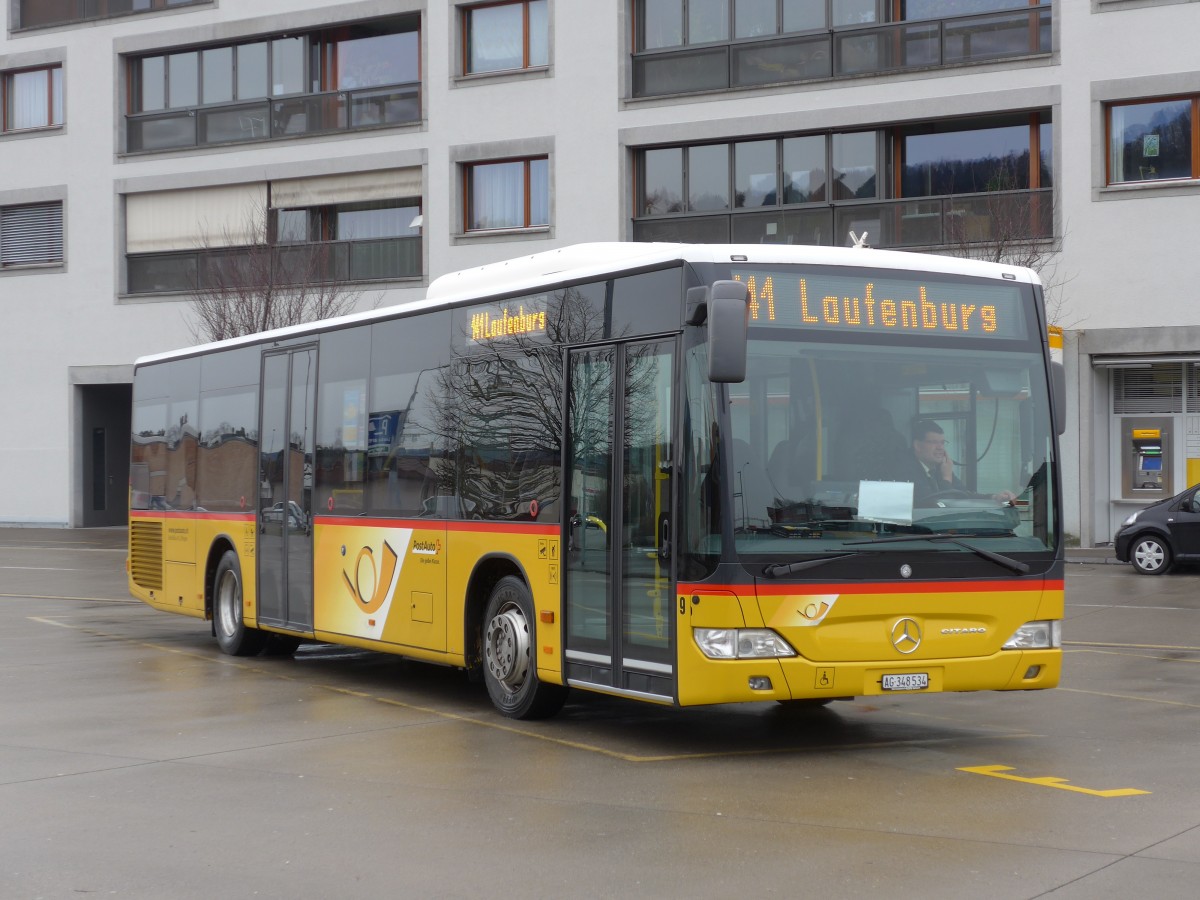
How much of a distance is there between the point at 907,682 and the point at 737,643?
108 cm

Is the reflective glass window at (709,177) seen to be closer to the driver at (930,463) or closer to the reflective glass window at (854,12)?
the reflective glass window at (854,12)

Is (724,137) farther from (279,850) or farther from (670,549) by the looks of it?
(279,850)

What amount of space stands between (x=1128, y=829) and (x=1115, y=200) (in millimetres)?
23828

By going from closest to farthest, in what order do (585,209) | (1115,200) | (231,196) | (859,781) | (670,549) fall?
(859,781) → (670,549) → (1115,200) → (585,209) → (231,196)

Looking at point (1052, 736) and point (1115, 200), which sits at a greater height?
point (1115, 200)

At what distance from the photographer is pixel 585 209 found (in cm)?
3469

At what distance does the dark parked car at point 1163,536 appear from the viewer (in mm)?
24484

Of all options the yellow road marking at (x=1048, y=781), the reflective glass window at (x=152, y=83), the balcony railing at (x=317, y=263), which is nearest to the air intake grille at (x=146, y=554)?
the yellow road marking at (x=1048, y=781)

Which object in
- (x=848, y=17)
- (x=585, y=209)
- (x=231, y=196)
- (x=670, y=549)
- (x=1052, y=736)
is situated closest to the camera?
(x=670, y=549)

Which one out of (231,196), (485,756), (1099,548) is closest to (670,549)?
(485,756)

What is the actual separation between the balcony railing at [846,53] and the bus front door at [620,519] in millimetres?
22540

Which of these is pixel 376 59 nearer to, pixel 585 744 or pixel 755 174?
pixel 755 174

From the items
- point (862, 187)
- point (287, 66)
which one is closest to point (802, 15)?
point (862, 187)

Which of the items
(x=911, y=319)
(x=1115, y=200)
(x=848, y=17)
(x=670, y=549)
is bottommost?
(x=670, y=549)
